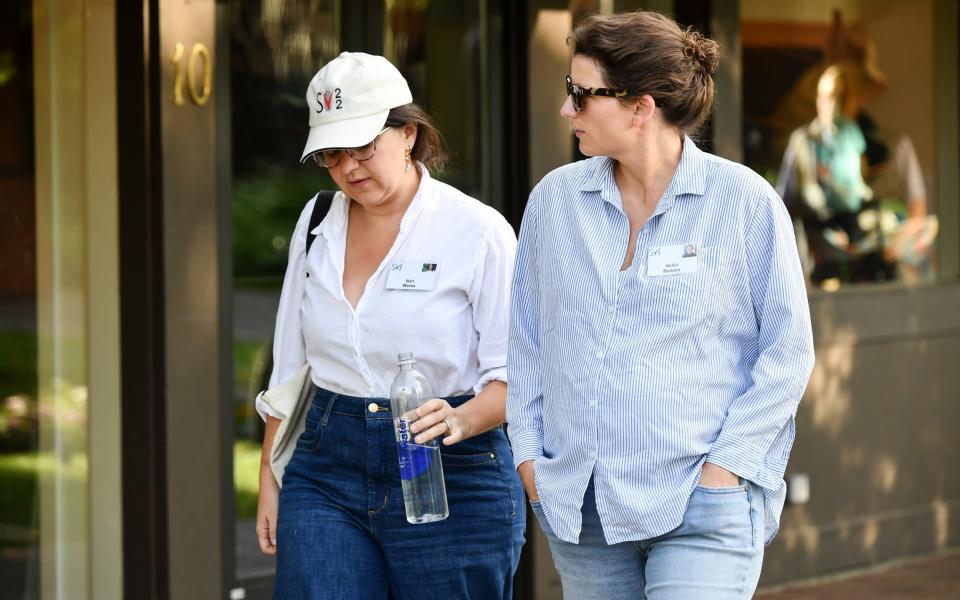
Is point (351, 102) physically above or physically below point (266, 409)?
above

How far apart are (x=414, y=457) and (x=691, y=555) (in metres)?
0.70

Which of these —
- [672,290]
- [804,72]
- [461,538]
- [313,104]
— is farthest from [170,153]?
[804,72]

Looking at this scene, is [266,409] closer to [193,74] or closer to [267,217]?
[193,74]

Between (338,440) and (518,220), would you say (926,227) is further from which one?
(338,440)

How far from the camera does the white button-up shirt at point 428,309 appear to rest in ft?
11.0

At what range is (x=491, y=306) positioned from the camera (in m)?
3.43

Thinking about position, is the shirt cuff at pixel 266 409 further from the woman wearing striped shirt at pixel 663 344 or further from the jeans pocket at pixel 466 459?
the woman wearing striped shirt at pixel 663 344

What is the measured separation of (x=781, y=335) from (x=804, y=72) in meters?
4.87

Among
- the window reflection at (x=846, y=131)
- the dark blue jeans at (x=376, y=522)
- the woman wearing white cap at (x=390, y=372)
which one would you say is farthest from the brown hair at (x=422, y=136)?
the window reflection at (x=846, y=131)

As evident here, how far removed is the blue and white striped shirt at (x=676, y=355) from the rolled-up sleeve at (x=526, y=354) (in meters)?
0.13

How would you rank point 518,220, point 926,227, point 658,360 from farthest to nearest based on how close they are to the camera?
point 926,227
point 518,220
point 658,360

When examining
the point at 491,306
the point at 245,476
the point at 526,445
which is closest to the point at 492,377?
the point at 491,306

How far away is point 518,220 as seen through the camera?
6.27m

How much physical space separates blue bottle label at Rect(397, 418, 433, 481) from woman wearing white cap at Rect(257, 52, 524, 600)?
0.08 meters
